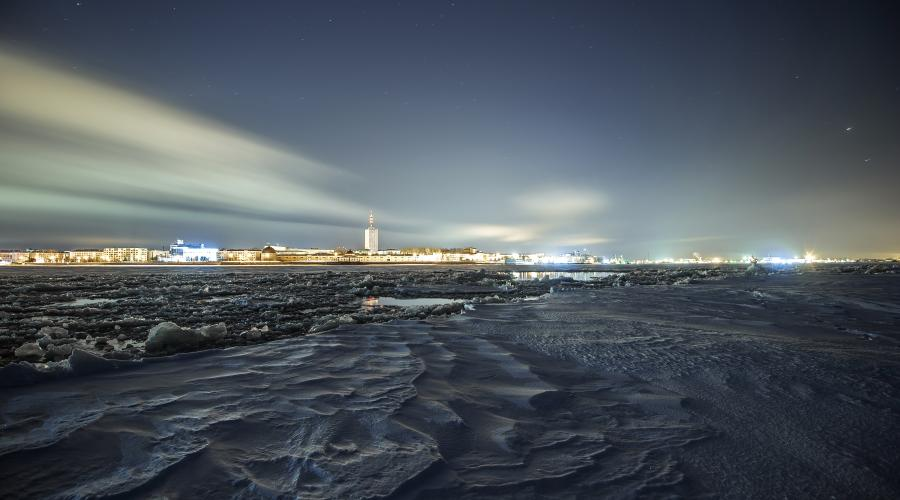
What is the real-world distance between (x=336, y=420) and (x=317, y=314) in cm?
637

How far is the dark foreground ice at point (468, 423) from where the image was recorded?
179 cm

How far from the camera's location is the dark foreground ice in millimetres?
1791

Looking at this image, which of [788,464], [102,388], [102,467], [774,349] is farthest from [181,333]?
[774,349]

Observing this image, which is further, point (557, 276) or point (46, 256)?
point (46, 256)

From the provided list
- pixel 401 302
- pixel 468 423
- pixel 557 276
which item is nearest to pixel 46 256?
pixel 557 276

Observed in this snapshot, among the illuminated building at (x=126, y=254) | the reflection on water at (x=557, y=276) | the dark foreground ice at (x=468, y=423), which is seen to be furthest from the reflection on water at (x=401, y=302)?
the illuminated building at (x=126, y=254)

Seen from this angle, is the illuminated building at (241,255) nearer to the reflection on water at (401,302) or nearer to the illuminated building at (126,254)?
the illuminated building at (126,254)

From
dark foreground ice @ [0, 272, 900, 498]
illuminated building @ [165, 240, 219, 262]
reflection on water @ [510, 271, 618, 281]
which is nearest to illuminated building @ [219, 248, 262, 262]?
illuminated building @ [165, 240, 219, 262]

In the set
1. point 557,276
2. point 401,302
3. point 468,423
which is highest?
point 468,423

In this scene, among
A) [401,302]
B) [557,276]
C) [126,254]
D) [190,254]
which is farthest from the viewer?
[126,254]

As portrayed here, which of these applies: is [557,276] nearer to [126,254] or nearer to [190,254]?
[190,254]

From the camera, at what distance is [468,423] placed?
251 centimetres

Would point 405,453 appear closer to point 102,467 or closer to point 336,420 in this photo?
point 336,420

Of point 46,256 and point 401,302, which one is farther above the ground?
point 46,256
